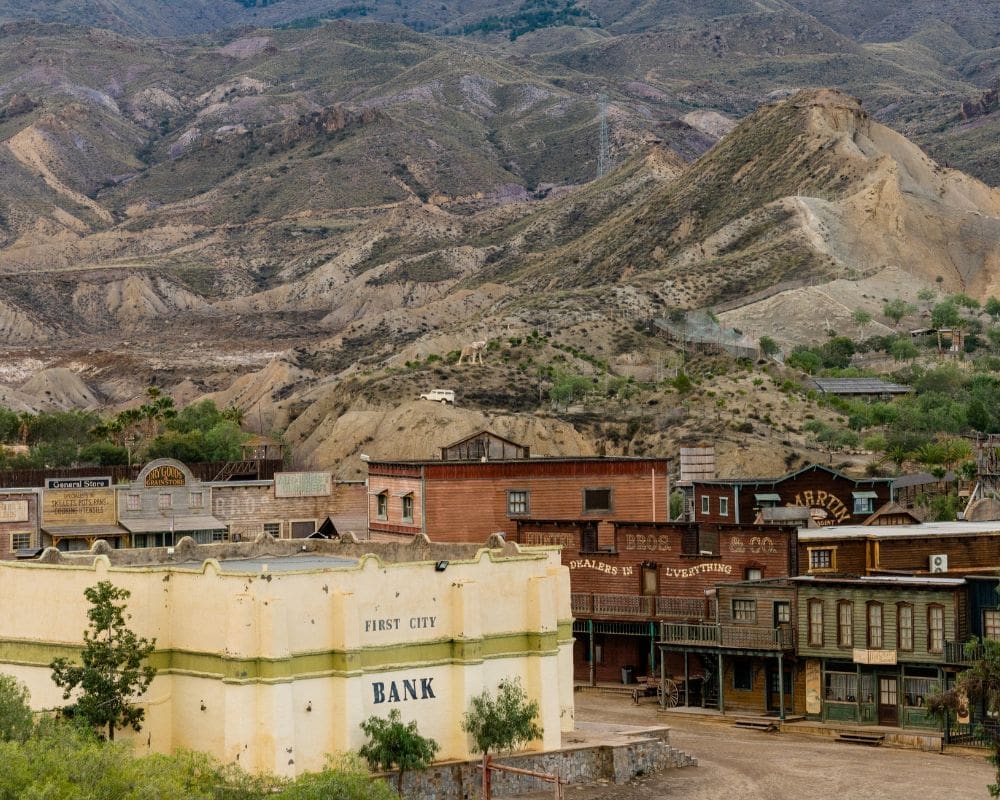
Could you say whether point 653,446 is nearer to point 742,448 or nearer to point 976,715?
point 742,448

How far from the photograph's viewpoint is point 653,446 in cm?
12081

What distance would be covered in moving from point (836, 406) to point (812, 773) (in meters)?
78.1

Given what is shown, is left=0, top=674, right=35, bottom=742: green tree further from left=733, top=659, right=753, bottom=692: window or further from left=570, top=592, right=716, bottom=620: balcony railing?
left=570, top=592, right=716, bottom=620: balcony railing

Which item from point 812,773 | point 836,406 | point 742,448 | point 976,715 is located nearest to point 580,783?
point 812,773

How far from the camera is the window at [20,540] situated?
8606 centimetres

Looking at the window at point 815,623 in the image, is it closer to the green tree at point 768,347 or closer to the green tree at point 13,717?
the green tree at point 13,717

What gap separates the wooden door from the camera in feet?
192

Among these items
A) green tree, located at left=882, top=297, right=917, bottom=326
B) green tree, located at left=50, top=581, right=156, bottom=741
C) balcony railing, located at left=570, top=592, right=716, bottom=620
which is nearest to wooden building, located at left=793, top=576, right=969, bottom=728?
balcony railing, located at left=570, top=592, right=716, bottom=620

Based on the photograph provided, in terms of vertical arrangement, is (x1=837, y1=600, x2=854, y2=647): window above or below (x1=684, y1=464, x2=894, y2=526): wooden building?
below

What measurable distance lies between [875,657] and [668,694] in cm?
732

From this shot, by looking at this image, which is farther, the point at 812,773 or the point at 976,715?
the point at 976,715

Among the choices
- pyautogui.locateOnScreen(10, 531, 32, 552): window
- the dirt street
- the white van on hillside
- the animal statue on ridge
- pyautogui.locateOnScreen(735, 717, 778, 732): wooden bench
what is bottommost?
the dirt street

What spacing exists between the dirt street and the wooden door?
2.05 meters

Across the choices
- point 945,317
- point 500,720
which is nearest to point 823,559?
point 500,720
